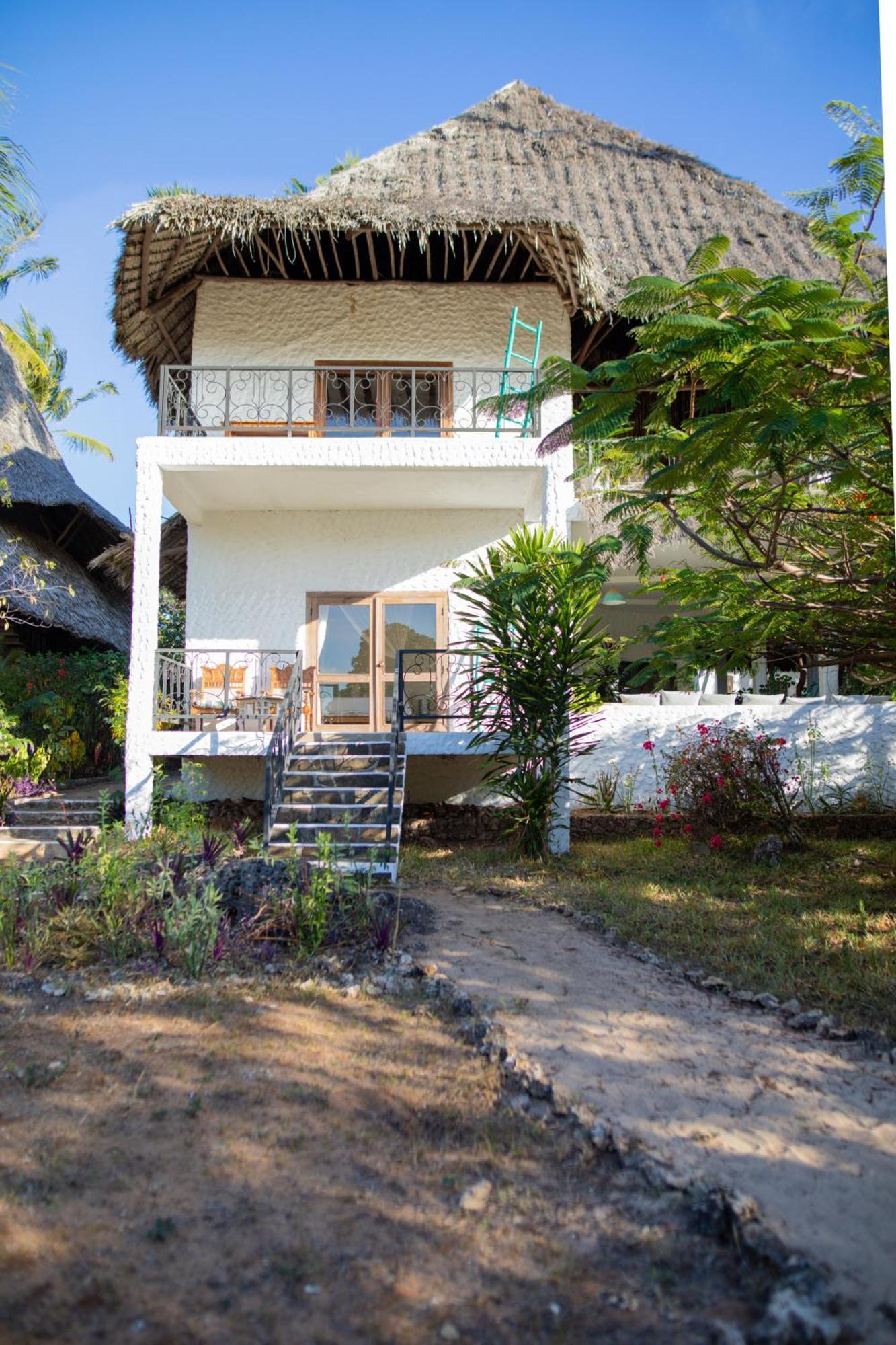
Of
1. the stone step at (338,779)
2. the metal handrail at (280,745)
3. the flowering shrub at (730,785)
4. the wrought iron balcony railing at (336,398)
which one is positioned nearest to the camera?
the metal handrail at (280,745)

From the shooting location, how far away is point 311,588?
11.5m

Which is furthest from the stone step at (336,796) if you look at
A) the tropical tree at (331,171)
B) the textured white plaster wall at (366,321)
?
the tropical tree at (331,171)

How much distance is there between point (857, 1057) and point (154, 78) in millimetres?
7222

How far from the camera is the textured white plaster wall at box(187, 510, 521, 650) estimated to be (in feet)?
37.3

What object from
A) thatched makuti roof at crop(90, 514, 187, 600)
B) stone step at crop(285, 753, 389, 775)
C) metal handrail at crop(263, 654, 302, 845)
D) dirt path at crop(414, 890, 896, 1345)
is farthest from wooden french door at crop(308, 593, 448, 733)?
dirt path at crop(414, 890, 896, 1345)

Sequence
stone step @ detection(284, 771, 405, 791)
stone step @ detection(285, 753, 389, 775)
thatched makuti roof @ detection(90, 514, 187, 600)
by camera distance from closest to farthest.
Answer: stone step @ detection(284, 771, 405, 791) → stone step @ detection(285, 753, 389, 775) → thatched makuti roof @ detection(90, 514, 187, 600)

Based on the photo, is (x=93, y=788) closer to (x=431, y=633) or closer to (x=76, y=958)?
(x=431, y=633)

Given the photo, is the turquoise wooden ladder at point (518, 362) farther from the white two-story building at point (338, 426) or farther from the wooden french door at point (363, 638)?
the wooden french door at point (363, 638)

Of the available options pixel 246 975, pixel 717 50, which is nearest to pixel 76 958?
pixel 246 975

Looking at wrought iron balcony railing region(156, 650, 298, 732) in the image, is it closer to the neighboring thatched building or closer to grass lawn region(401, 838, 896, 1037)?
grass lawn region(401, 838, 896, 1037)

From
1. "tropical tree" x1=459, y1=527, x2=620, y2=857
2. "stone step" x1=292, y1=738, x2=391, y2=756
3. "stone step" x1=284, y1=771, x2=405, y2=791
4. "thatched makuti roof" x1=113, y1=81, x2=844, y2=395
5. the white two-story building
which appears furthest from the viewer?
"thatched makuti roof" x1=113, y1=81, x2=844, y2=395

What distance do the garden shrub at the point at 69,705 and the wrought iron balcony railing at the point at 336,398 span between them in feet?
12.0

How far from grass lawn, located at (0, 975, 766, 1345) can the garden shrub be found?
25.0 feet

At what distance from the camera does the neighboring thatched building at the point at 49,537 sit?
570 inches
